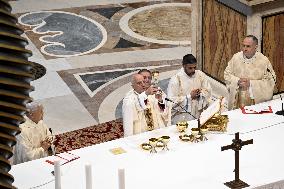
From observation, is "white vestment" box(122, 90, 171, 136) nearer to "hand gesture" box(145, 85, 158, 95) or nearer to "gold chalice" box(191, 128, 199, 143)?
"hand gesture" box(145, 85, 158, 95)

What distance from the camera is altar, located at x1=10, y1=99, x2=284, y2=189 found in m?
4.83

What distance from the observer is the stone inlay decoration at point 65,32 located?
12242mm

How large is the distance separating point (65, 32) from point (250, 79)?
21.2 ft

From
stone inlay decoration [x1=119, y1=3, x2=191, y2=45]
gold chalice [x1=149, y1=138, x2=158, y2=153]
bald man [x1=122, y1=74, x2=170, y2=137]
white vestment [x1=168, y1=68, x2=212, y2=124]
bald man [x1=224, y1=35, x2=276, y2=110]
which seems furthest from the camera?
stone inlay decoration [x1=119, y1=3, x2=191, y2=45]

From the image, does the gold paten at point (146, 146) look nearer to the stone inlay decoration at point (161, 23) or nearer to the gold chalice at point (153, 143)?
the gold chalice at point (153, 143)

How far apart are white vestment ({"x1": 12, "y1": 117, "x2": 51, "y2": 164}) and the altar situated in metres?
0.34

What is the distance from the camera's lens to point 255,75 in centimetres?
750

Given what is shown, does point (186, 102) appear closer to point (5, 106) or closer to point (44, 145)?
point (44, 145)

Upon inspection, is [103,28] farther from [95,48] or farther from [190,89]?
[190,89]

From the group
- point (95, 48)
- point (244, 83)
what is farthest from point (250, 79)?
point (95, 48)

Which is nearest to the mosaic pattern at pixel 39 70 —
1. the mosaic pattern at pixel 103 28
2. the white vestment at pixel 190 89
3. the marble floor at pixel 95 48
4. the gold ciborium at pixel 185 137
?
the marble floor at pixel 95 48

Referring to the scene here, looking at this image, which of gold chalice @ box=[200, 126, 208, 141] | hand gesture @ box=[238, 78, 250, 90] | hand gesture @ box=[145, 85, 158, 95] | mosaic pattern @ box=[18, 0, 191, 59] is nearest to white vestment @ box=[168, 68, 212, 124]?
hand gesture @ box=[238, 78, 250, 90]

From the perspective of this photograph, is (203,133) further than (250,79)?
No

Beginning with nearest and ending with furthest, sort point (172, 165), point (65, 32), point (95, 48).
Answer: point (172, 165), point (95, 48), point (65, 32)
